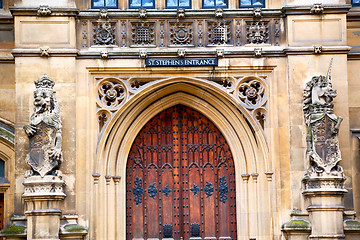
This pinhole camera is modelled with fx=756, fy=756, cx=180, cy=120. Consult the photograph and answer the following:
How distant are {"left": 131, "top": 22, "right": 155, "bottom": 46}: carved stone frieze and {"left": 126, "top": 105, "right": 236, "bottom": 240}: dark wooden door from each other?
66.7 inches

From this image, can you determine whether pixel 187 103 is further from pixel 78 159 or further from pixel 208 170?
pixel 78 159

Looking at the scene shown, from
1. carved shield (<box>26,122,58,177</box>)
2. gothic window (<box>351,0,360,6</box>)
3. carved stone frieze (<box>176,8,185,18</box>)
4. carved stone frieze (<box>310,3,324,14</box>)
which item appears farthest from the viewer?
gothic window (<box>351,0,360,6</box>)

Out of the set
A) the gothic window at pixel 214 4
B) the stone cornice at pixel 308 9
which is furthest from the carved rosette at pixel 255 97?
the gothic window at pixel 214 4

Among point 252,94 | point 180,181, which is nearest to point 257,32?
point 252,94

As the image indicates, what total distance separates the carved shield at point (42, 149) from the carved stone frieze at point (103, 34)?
2.32 meters

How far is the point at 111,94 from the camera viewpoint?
16.6 metres

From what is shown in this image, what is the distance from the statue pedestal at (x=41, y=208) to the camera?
603 inches

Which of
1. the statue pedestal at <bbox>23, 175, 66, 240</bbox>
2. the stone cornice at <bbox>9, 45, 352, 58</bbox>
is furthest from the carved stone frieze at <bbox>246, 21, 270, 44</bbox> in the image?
the statue pedestal at <bbox>23, 175, 66, 240</bbox>

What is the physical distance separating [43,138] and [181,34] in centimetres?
383

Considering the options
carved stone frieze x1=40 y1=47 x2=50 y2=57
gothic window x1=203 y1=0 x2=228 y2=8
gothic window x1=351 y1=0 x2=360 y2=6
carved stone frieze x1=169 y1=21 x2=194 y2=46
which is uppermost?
gothic window x1=351 y1=0 x2=360 y2=6

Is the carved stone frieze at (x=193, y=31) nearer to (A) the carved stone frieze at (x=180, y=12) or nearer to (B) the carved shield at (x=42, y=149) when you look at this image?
(A) the carved stone frieze at (x=180, y=12)

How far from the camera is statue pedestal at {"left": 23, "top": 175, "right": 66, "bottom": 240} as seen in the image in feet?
50.2

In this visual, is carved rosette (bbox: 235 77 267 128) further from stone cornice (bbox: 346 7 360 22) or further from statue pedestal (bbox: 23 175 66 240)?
statue pedestal (bbox: 23 175 66 240)

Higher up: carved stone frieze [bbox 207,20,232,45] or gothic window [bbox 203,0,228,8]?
gothic window [bbox 203,0,228,8]
